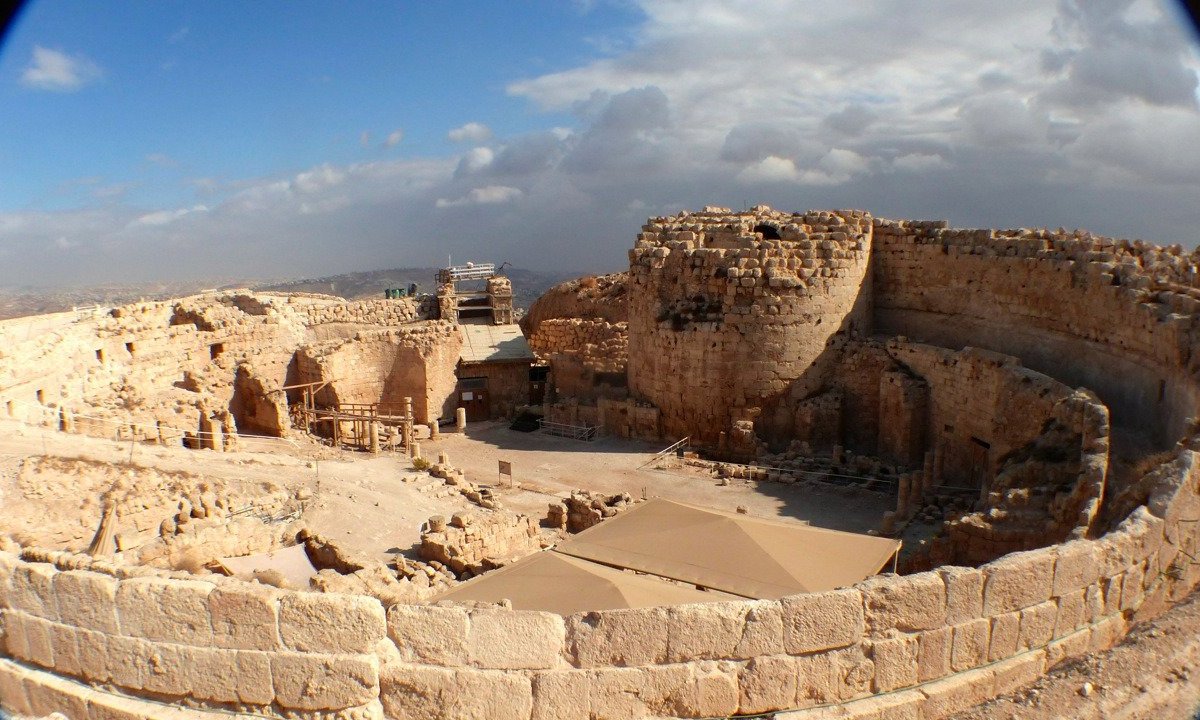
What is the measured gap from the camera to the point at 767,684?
4.37m

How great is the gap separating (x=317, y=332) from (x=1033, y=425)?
15587 millimetres

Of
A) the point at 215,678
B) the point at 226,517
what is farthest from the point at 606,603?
the point at 226,517

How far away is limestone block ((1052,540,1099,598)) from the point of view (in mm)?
4914

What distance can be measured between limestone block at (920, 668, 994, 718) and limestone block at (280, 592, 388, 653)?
115 inches

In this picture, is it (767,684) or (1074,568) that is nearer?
(767,684)

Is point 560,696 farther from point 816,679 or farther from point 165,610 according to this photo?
point 165,610

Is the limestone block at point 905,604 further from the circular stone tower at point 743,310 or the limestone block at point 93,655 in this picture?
the circular stone tower at point 743,310

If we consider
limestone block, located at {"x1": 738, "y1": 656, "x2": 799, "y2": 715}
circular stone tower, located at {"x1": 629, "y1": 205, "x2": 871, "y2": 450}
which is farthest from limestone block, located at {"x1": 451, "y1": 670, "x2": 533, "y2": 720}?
circular stone tower, located at {"x1": 629, "y1": 205, "x2": 871, "y2": 450}

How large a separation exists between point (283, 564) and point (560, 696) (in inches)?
248

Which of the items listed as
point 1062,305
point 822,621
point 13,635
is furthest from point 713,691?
point 1062,305

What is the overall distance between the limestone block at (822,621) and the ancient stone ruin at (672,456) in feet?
0.05

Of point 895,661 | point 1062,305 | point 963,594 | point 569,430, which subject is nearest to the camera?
point 895,661

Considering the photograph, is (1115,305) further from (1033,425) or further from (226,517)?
(226,517)

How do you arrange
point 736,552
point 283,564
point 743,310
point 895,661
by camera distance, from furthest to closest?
point 743,310 → point 283,564 → point 736,552 → point 895,661
